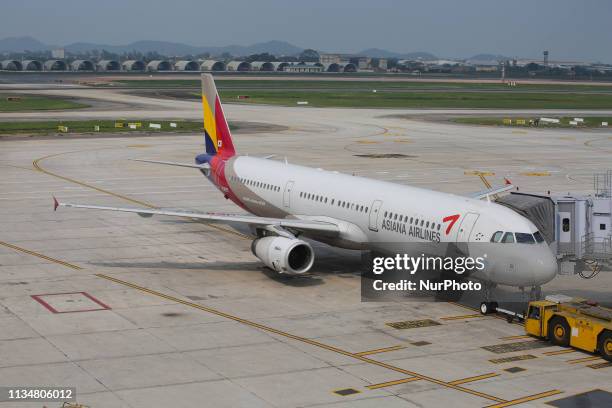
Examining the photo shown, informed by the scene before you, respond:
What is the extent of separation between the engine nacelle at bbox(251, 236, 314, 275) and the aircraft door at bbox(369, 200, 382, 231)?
2.89 m

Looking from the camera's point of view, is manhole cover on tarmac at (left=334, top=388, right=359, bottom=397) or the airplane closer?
manhole cover on tarmac at (left=334, top=388, right=359, bottom=397)

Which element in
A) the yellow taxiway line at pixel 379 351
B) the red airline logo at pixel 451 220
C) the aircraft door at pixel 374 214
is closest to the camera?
the yellow taxiway line at pixel 379 351

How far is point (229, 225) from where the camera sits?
52594 mm

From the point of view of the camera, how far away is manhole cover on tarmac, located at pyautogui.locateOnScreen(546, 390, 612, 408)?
80.6 feet

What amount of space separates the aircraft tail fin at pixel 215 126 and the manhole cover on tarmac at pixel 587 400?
30.0 meters

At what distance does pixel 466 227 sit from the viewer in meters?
33.9

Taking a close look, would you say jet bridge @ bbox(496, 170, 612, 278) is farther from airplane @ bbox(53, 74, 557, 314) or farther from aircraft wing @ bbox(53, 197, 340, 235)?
aircraft wing @ bbox(53, 197, 340, 235)

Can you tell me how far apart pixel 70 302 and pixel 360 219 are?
12736mm

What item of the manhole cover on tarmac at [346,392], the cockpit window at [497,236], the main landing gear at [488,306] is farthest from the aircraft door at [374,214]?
the manhole cover on tarmac at [346,392]

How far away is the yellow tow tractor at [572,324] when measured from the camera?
28750 mm

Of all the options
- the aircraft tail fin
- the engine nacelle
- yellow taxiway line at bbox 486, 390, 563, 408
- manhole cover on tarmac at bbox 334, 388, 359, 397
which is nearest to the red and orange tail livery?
the aircraft tail fin

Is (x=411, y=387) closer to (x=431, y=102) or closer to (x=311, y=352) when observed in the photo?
(x=311, y=352)

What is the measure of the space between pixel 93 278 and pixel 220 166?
44.4 feet

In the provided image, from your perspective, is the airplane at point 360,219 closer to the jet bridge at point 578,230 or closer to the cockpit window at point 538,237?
the cockpit window at point 538,237
